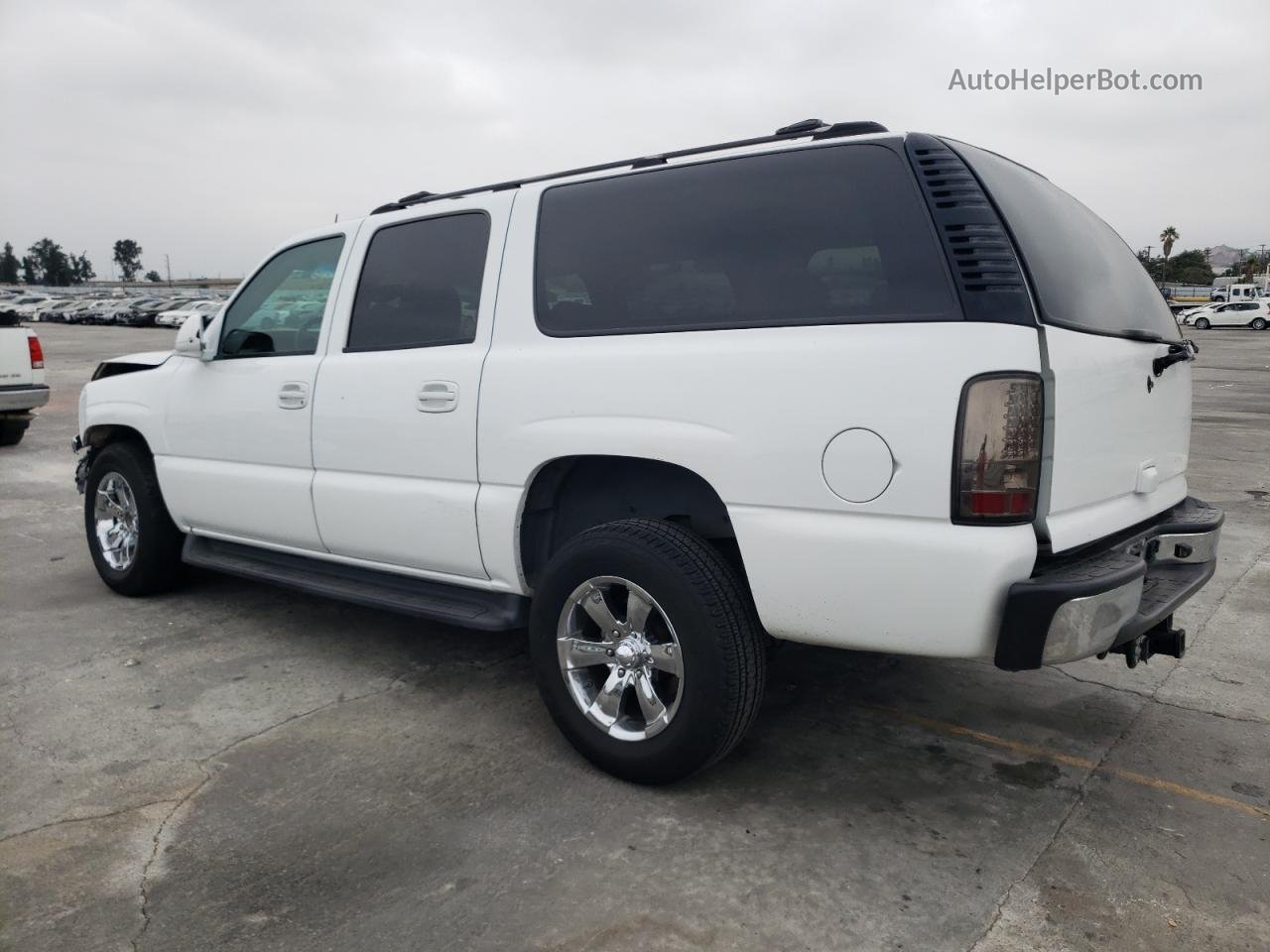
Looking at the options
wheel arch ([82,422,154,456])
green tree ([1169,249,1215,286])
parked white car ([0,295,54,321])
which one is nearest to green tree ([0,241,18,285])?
parked white car ([0,295,54,321])

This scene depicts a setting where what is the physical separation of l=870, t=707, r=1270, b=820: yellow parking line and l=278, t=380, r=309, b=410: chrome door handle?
100 inches

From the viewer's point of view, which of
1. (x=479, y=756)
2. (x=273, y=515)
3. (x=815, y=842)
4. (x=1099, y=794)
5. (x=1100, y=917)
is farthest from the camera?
(x=273, y=515)

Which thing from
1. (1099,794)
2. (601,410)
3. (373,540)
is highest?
(601,410)

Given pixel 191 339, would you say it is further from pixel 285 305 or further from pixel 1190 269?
pixel 1190 269

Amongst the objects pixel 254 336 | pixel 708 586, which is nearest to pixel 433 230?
pixel 254 336

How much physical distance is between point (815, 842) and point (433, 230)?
8.43 feet

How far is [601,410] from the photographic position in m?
3.16

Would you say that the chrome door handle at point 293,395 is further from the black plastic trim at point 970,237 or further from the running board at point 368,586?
the black plastic trim at point 970,237

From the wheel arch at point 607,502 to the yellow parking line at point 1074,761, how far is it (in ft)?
3.24

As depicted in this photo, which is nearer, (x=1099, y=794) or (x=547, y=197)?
(x=1099, y=794)

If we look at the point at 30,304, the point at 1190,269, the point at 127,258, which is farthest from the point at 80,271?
the point at 1190,269

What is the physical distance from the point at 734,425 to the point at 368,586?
1864 mm

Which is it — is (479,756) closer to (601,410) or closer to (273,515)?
(601,410)

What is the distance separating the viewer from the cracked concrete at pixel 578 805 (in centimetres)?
250
